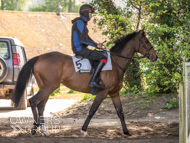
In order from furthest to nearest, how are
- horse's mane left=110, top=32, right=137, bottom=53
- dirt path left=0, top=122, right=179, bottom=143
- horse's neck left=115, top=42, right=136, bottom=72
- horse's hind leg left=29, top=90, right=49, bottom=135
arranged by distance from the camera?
1. horse's mane left=110, top=32, right=137, bottom=53
2. horse's neck left=115, top=42, right=136, bottom=72
3. horse's hind leg left=29, top=90, right=49, bottom=135
4. dirt path left=0, top=122, right=179, bottom=143

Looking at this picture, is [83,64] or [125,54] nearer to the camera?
[83,64]

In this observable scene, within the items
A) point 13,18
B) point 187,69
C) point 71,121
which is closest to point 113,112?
point 71,121

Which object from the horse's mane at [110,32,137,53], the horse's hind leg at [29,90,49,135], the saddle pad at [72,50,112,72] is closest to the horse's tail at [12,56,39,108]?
the horse's hind leg at [29,90,49,135]

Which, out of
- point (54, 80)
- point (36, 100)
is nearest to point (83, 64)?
point (54, 80)

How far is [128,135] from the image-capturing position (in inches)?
316

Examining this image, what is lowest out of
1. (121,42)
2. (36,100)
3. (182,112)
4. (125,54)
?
(36,100)

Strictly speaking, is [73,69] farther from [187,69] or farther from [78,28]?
[187,69]

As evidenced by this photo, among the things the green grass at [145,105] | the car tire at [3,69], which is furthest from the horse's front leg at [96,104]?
the car tire at [3,69]

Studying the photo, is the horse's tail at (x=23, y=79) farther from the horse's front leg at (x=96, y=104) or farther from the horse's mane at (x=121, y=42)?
the horse's mane at (x=121, y=42)

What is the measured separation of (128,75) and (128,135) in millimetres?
7049

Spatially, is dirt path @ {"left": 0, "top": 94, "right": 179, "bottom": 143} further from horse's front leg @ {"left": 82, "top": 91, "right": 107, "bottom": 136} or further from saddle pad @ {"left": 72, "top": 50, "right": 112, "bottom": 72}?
saddle pad @ {"left": 72, "top": 50, "right": 112, "bottom": 72}

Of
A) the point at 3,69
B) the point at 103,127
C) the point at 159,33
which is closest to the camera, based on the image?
the point at 103,127

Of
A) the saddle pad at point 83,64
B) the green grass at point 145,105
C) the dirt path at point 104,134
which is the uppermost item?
the saddle pad at point 83,64

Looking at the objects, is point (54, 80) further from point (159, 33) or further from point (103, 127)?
point (159, 33)
